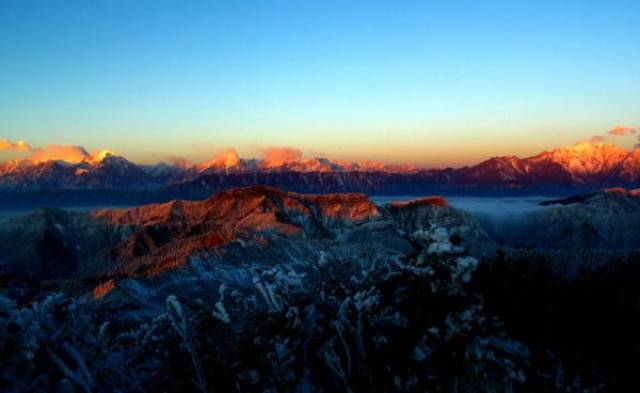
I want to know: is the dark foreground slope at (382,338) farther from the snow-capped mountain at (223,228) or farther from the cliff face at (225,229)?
the snow-capped mountain at (223,228)

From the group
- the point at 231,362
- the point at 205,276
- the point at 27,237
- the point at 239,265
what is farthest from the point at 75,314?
the point at 27,237

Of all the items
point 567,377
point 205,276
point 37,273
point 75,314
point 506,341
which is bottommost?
point 37,273

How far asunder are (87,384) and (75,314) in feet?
6.02

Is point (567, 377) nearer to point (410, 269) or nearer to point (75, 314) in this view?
point (410, 269)

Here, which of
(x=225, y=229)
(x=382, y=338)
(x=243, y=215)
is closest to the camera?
(x=382, y=338)

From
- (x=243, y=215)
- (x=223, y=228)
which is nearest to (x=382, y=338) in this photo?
(x=223, y=228)

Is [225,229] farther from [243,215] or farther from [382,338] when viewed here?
[382,338]

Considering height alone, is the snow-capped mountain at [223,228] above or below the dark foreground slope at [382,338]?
below

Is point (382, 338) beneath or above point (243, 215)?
above

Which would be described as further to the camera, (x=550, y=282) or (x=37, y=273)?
(x=37, y=273)

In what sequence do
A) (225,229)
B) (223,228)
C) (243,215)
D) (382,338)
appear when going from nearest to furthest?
(382,338) < (225,229) < (223,228) < (243,215)

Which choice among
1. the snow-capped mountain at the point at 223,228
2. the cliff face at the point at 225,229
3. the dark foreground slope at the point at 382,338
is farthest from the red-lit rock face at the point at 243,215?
the dark foreground slope at the point at 382,338

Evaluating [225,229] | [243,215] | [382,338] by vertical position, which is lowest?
[243,215]

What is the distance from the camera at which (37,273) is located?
16050 centimetres
